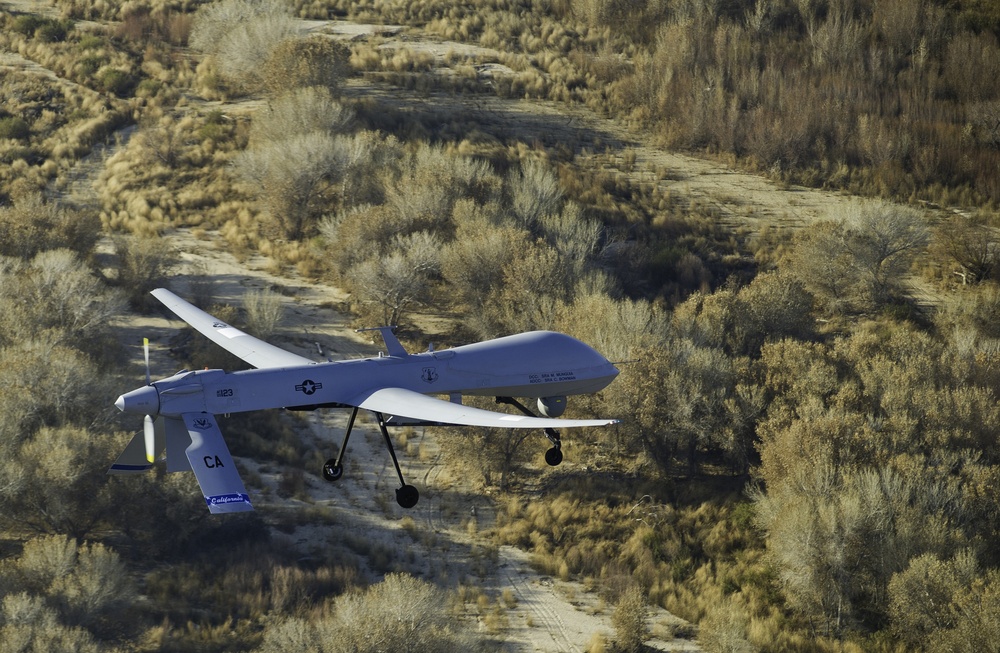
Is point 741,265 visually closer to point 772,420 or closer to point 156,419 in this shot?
point 772,420

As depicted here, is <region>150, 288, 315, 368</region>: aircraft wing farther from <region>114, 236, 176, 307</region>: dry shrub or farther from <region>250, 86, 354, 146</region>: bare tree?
<region>250, 86, 354, 146</region>: bare tree

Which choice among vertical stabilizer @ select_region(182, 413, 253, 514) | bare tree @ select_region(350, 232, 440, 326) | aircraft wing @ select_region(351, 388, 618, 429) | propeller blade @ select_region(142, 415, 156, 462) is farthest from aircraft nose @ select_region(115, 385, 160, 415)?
bare tree @ select_region(350, 232, 440, 326)

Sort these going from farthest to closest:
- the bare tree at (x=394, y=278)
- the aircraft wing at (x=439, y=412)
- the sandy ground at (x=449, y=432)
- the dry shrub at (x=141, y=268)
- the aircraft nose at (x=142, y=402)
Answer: the dry shrub at (x=141, y=268) → the bare tree at (x=394, y=278) → the sandy ground at (x=449, y=432) → the aircraft nose at (x=142, y=402) → the aircraft wing at (x=439, y=412)

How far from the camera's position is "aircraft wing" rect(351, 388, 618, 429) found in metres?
24.4

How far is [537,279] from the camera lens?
5991 centimetres

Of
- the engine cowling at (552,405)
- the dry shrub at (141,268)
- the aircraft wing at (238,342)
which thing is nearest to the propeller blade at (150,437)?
the aircraft wing at (238,342)

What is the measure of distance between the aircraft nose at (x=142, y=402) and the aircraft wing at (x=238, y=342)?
3.55 metres

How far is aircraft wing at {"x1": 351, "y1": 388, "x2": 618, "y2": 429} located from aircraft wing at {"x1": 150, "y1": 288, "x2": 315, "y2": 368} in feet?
7.18

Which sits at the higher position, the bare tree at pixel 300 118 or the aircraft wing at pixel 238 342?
the aircraft wing at pixel 238 342

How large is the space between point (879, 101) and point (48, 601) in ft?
223

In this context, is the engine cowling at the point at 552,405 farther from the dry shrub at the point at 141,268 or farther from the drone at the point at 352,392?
the dry shrub at the point at 141,268

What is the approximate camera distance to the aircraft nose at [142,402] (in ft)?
84.7

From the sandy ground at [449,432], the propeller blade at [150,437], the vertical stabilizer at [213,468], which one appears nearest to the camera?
the vertical stabilizer at [213,468]

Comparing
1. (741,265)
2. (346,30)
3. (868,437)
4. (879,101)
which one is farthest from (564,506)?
(346,30)
